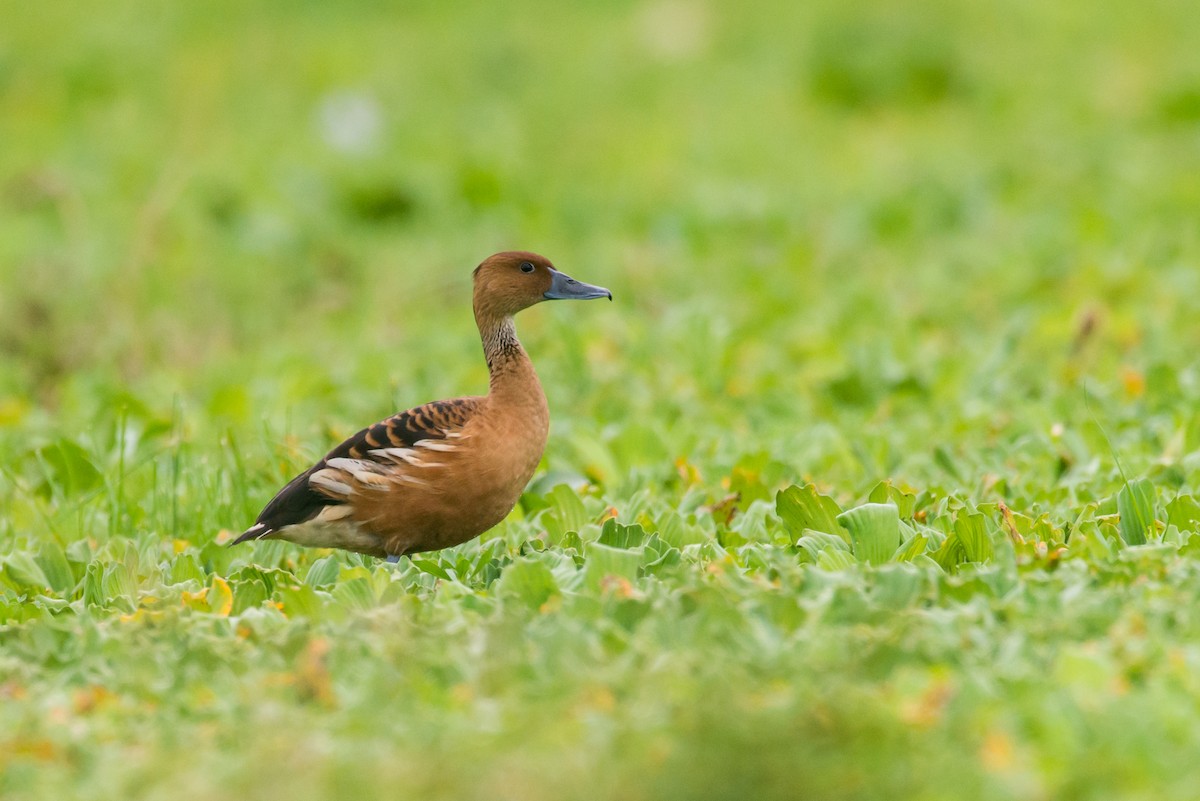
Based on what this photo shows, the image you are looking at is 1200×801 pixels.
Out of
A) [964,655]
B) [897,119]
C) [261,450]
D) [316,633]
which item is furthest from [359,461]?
[897,119]

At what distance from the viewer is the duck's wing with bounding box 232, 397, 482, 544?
16.1 feet

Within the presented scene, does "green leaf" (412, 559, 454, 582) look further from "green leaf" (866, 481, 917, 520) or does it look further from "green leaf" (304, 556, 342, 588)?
"green leaf" (866, 481, 917, 520)

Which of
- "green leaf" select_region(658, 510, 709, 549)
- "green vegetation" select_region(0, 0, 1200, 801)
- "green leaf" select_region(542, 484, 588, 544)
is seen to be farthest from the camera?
"green leaf" select_region(542, 484, 588, 544)

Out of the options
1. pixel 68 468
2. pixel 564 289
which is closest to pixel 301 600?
pixel 564 289

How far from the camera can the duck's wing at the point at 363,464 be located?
492 centimetres

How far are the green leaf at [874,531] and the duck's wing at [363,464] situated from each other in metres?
1.20

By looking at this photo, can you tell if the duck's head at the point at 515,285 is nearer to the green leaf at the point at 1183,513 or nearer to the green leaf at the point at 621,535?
→ the green leaf at the point at 621,535

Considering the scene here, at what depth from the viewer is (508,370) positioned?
5.16 m

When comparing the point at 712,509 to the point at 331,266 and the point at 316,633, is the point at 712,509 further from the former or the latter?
the point at 331,266

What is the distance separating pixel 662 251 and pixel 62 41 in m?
6.88

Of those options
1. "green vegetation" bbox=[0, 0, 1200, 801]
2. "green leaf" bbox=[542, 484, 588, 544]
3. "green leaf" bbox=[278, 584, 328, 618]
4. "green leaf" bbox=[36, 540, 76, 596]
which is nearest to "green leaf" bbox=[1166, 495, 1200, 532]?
"green vegetation" bbox=[0, 0, 1200, 801]

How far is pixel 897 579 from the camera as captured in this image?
4.00 m

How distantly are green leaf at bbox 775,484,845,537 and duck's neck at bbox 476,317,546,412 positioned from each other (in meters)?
0.81

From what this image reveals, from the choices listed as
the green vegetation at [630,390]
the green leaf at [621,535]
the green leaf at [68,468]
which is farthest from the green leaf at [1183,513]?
the green leaf at [68,468]
